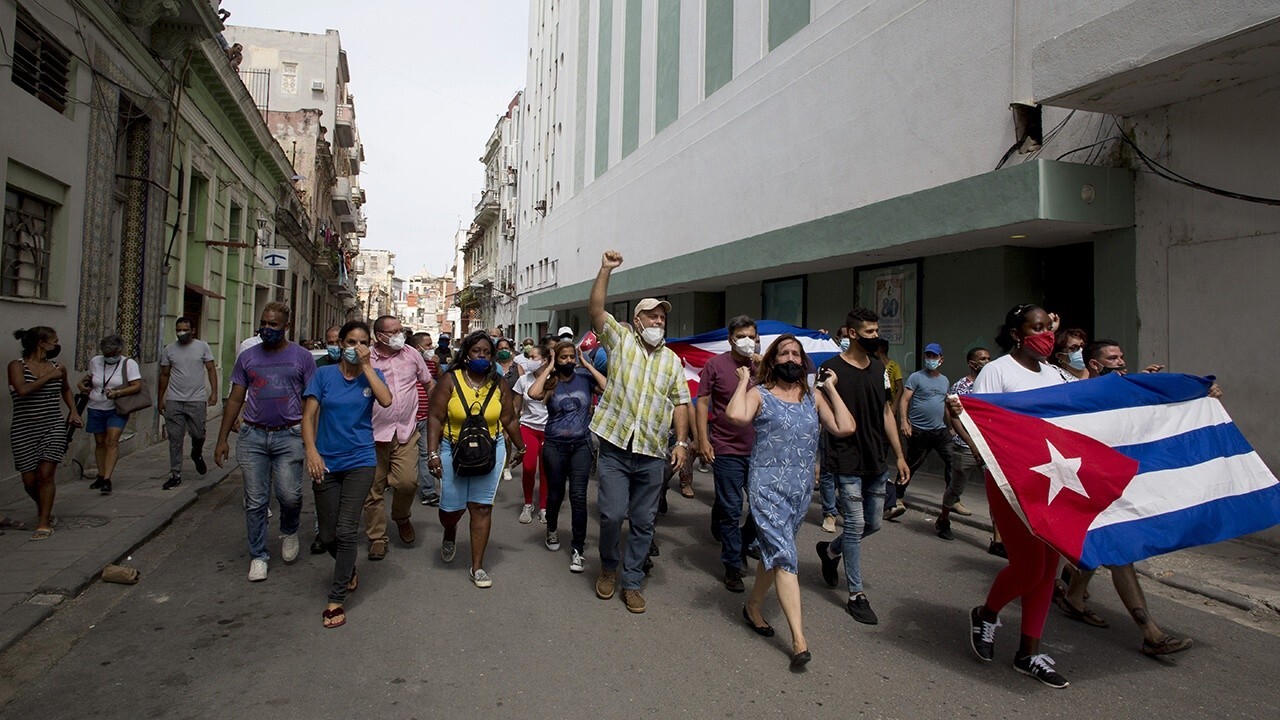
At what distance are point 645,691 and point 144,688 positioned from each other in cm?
240

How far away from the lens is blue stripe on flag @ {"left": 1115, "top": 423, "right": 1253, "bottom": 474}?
168 inches

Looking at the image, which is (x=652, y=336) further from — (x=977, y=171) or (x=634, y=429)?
(x=977, y=171)

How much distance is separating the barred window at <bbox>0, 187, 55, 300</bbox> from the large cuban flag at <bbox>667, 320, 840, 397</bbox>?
283 inches

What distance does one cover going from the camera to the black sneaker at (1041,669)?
3.83 meters

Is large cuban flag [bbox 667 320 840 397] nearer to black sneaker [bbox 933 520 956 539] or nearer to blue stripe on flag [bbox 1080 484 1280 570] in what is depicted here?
black sneaker [bbox 933 520 956 539]

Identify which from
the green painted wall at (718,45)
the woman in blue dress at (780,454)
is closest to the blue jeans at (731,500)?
the woman in blue dress at (780,454)

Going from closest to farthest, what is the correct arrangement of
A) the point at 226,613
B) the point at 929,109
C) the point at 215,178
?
the point at 226,613, the point at 929,109, the point at 215,178

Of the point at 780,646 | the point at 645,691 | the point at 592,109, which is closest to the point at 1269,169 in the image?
the point at 780,646

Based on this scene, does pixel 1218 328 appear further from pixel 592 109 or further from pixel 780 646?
pixel 592 109

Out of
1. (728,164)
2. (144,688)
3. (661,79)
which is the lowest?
(144,688)

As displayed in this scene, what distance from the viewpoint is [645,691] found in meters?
3.74

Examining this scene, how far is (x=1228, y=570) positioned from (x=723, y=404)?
13.9 ft

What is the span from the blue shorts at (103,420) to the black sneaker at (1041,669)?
27.6ft

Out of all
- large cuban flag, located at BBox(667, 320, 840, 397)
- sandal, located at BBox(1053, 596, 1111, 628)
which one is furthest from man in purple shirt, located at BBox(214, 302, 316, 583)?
sandal, located at BBox(1053, 596, 1111, 628)
